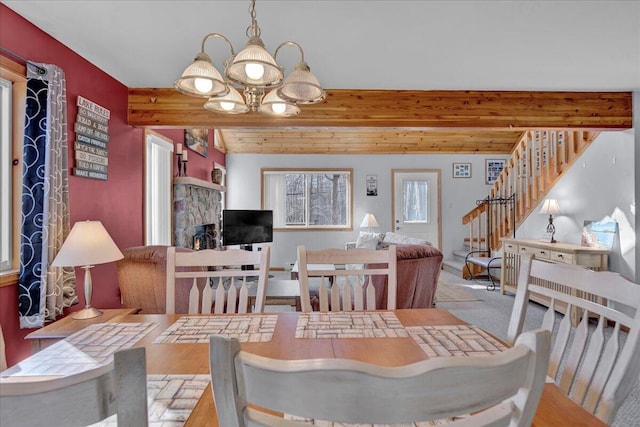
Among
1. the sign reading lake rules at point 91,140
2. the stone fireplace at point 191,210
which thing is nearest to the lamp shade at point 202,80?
the sign reading lake rules at point 91,140

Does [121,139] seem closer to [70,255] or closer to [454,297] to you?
[70,255]

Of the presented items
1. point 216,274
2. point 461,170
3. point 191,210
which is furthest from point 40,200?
point 461,170

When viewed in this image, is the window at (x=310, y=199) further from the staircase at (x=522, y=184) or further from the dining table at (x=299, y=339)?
the dining table at (x=299, y=339)

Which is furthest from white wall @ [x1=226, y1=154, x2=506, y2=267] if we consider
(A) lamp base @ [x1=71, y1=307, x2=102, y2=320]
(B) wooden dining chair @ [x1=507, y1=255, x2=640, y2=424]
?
(B) wooden dining chair @ [x1=507, y1=255, x2=640, y2=424]

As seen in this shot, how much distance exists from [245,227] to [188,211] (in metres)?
1.07

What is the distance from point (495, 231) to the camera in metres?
5.87

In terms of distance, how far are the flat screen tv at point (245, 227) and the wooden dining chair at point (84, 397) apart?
457cm

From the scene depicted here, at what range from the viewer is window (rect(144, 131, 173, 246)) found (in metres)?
3.65

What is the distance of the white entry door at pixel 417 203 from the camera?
22.0ft

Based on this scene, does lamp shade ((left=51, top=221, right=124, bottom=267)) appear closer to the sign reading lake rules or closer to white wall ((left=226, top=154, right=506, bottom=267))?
the sign reading lake rules

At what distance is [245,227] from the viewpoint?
5.17 meters

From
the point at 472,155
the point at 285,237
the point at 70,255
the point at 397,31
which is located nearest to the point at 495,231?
the point at 472,155

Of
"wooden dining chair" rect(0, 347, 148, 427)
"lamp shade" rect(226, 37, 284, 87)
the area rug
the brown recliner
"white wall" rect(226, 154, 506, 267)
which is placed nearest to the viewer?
"wooden dining chair" rect(0, 347, 148, 427)

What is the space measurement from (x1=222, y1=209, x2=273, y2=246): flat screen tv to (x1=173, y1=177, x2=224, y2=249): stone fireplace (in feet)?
1.09
